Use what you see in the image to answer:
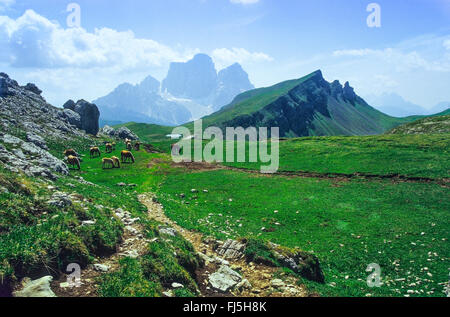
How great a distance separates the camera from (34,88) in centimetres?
10350

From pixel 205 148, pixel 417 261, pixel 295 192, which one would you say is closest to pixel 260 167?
pixel 295 192

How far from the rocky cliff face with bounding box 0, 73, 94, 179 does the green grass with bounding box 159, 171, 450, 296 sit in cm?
1481

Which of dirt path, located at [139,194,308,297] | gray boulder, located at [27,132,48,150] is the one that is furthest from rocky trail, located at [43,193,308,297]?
gray boulder, located at [27,132,48,150]

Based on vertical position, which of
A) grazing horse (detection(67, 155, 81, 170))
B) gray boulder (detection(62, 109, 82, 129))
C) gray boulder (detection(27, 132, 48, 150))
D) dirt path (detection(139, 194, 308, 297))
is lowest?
dirt path (detection(139, 194, 308, 297))

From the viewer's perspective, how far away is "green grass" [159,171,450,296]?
678 inches

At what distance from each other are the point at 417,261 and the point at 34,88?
131 meters

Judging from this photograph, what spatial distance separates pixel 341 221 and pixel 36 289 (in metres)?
26.0

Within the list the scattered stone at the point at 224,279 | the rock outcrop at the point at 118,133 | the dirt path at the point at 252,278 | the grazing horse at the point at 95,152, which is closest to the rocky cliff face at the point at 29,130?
the grazing horse at the point at 95,152

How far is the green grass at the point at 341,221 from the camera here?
17228mm

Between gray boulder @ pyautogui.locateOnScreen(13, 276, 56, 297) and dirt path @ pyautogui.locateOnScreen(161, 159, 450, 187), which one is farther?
dirt path @ pyautogui.locateOnScreen(161, 159, 450, 187)

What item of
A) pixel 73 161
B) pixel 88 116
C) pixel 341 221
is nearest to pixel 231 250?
pixel 341 221

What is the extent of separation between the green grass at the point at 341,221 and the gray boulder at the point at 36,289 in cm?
1152

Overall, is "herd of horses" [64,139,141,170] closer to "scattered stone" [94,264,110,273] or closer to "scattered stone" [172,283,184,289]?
"scattered stone" [94,264,110,273]

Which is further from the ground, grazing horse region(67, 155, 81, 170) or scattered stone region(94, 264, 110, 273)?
grazing horse region(67, 155, 81, 170)
